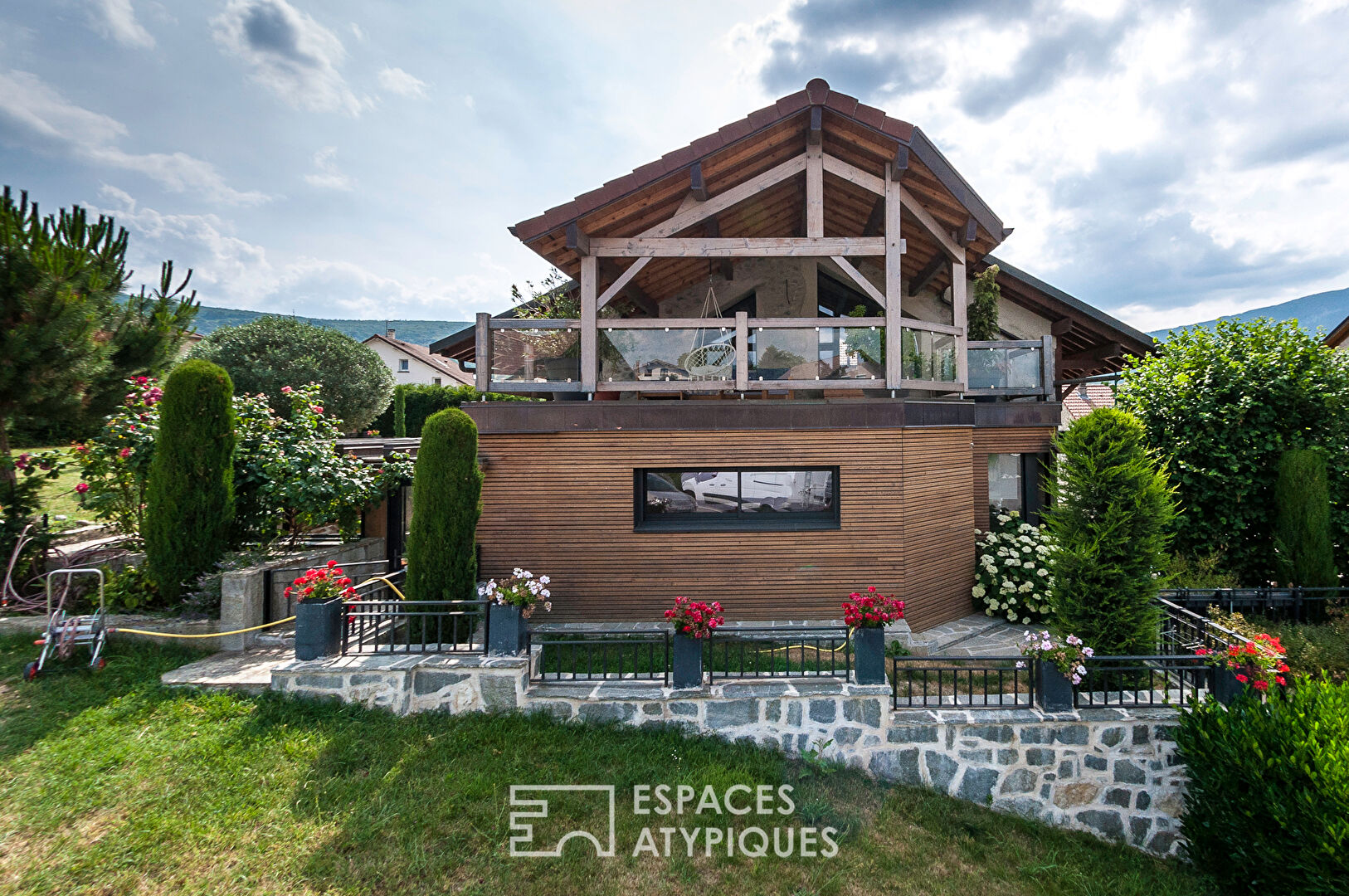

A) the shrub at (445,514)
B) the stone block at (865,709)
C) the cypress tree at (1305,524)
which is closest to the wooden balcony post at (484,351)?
the shrub at (445,514)

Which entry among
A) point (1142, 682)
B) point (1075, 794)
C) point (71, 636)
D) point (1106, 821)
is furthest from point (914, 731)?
point (71, 636)

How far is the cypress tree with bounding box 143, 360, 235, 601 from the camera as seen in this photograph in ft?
21.3

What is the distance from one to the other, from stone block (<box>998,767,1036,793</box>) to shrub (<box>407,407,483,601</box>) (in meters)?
5.68

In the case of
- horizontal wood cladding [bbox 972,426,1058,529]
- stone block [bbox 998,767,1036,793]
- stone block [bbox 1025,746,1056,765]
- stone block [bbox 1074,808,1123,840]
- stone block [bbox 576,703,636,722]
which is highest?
horizontal wood cladding [bbox 972,426,1058,529]

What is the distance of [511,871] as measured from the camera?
149 inches

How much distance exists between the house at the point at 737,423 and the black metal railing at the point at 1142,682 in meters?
2.34

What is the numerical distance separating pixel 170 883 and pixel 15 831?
1.28 m

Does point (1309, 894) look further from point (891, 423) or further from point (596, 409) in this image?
point (596, 409)

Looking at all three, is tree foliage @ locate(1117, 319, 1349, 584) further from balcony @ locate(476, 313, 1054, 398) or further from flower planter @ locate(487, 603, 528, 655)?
flower planter @ locate(487, 603, 528, 655)

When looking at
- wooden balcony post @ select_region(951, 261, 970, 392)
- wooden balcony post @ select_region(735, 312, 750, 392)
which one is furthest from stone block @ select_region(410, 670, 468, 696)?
wooden balcony post @ select_region(951, 261, 970, 392)

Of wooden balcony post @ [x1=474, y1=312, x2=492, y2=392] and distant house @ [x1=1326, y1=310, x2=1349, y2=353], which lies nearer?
wooden balcony post @ [x1=474, y1=312, x2=492, y2=392]

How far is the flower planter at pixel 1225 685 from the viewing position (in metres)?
5.00

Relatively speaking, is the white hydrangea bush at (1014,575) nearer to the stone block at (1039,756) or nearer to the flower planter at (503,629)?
the stone block at (1039,756)

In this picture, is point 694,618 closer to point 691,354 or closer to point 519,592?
point 519,592
